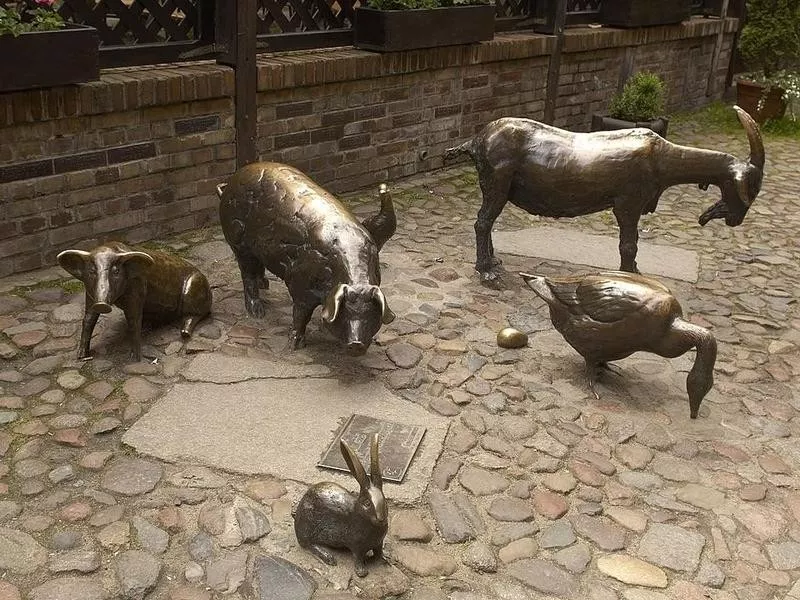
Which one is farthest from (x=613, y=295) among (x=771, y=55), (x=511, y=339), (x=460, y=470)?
(x=771, y=55)

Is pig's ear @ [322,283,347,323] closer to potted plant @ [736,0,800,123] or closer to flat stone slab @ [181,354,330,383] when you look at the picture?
flat stone slab @ [181,354,330,383]

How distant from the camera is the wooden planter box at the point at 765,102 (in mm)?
12711

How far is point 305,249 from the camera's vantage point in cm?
487

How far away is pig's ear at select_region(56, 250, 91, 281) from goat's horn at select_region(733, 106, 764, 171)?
401cm

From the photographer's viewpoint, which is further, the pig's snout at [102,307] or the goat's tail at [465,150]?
the goat's tail at [465,150]

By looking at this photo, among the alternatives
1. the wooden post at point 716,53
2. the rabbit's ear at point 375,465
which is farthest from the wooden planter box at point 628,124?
the rabbit's ear at point 375,465

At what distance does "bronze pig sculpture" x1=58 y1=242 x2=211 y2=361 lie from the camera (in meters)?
4.61

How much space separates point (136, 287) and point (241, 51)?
2.97 m

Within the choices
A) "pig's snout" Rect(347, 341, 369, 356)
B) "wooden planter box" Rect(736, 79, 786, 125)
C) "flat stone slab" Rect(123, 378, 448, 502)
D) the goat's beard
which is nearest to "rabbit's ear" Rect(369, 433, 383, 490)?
"flat stone slab" Rect(123, 378, 448, 502)

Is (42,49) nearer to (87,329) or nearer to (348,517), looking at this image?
(87,329)

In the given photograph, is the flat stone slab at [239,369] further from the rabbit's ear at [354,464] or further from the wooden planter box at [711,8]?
the wooden planter box at [711,8]

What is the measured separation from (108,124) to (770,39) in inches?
408

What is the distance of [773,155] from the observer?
36.6 feet

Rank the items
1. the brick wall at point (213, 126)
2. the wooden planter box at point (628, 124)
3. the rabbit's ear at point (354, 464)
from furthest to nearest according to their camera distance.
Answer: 1. the wooden planter box at point (628, 124)
2. the brick wall at point (213, 126)
3. the rabbit's ear at point (354, 464)
